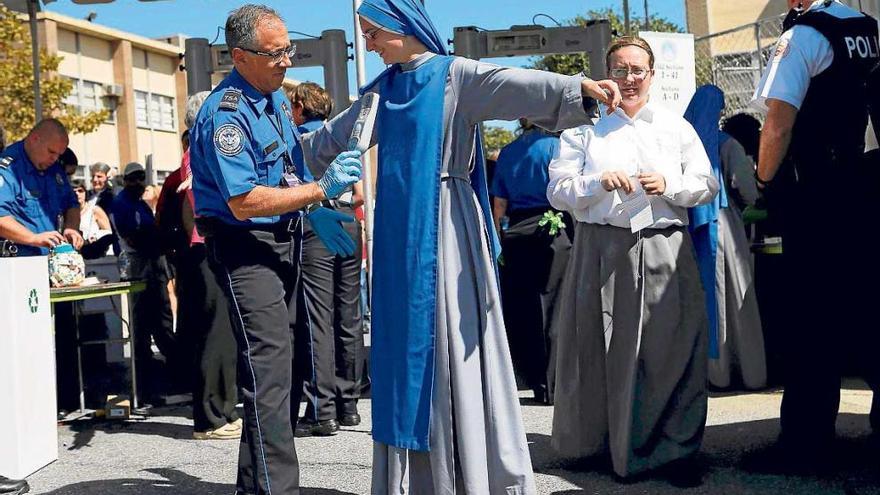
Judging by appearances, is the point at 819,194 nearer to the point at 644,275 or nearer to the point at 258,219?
the point at 644,275

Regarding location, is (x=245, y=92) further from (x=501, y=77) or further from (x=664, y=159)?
(x=664, y=159)

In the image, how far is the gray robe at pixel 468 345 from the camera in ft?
12.3

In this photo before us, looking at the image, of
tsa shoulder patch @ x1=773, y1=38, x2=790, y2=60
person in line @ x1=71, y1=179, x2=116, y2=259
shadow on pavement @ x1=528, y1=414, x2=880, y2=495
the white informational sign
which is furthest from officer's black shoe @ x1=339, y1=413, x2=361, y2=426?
the white informational sign

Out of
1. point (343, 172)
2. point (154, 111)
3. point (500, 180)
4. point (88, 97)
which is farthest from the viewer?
point (154, 111)

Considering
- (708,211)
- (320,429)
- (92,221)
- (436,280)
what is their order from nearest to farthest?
(436,280) → (708,211) → (320,429) → (92,221)

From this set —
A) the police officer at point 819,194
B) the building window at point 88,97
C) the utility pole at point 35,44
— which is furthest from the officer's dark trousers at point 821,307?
the building window at point 88,97

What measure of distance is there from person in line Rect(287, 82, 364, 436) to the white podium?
4.39 feet

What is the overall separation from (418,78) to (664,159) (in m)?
1.45

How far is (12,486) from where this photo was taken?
503cm

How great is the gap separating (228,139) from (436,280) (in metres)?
0.92

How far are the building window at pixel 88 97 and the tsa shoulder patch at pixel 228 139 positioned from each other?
4507 centimetres

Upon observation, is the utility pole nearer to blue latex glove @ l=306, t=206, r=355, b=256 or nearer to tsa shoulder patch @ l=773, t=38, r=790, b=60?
blue latex glove @ l=306, t=206, r=355, b=256

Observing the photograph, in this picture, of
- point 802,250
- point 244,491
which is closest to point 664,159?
point 802,250

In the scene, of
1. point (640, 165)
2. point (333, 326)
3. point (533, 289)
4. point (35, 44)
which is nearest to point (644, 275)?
point (640, 165)
